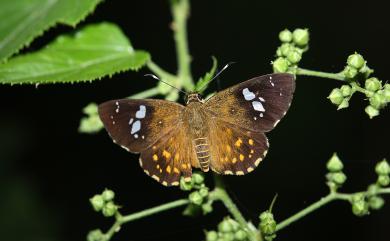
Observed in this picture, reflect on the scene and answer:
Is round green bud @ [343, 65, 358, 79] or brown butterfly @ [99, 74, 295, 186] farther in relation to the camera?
brown butterfly @ [99, 74, 295, 186]

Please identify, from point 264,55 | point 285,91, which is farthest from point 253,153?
point 264,55

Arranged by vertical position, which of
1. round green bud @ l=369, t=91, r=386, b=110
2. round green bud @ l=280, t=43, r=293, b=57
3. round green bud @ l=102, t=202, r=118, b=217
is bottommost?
round green bud @ l=369, t=91, r=386, b=110

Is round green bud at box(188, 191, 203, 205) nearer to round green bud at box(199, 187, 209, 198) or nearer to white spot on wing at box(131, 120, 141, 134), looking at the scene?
round green bud at box(199, 187, 209, 198)

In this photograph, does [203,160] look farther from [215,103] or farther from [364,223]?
[364,223]

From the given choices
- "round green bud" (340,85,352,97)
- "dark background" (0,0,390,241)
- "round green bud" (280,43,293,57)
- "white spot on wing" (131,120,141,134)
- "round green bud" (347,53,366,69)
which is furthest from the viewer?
"dark background" (0,0,390,241)

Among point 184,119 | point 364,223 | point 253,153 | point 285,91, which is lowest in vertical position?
point 364,223

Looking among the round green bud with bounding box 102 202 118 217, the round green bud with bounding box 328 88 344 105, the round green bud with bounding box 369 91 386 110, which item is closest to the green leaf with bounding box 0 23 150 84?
the round green bud with bounding box 102 202 118 217
